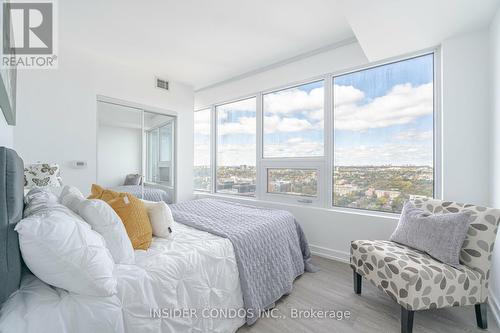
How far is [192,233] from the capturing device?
180 centimetres

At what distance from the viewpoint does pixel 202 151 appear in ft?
15.2

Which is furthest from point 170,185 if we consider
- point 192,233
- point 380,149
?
point 380,149

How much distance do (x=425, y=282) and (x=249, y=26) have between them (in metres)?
2.76

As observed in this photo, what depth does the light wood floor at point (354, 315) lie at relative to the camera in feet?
5.25

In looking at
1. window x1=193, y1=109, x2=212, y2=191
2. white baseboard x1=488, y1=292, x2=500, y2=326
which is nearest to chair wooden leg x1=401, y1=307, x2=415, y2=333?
white baseboard x1=488, y1=292, x2=500, y2=326

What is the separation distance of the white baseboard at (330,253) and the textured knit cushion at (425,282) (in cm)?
103

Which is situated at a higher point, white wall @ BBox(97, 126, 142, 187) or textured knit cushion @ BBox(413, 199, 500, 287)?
white wall @ BBox(97, 126, 142, 187)

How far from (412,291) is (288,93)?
278 cm

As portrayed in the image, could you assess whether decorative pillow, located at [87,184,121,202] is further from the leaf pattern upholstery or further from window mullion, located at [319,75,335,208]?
window mullion, located at [319,75,335,208]

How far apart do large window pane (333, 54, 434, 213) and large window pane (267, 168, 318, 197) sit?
0.97 ft

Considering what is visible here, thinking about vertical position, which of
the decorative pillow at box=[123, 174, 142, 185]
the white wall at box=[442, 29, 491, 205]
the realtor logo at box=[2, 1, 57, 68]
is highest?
the realtor logo at box=[2, 1, 57, 68]

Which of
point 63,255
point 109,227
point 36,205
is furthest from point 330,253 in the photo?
point 36,205

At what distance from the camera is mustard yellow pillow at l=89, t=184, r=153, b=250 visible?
58.1 inches

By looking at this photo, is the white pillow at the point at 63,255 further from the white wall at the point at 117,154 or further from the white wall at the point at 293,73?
the white wall at the point at 293,73
